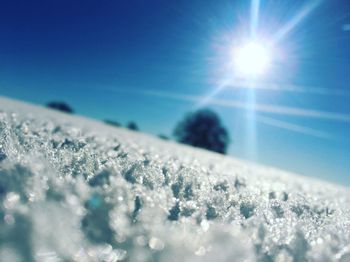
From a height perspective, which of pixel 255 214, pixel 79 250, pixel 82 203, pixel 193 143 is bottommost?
pixel 79 250

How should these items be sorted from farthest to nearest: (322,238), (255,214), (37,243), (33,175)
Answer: (255,214) → (322,238) → (33,175) → (37,243)

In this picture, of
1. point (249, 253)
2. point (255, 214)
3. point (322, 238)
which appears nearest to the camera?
point (249, 253)

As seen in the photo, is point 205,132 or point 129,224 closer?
point 129,224

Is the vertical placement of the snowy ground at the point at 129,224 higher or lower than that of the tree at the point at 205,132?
lower

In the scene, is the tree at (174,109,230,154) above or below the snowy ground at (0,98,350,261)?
above

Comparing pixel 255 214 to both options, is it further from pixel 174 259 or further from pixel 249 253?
pixel 174 259

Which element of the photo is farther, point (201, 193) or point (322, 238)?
point (201, 193)

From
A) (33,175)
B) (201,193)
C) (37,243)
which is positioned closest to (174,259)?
(37,243)

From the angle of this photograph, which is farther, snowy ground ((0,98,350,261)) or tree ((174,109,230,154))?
tree ((174,109,230,154))

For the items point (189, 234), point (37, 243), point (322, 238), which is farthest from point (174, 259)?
point (322, 238)

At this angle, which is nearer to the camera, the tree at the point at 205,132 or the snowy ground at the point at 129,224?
the snowy ground at the point at 129,224

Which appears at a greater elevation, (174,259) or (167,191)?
(167,191)
